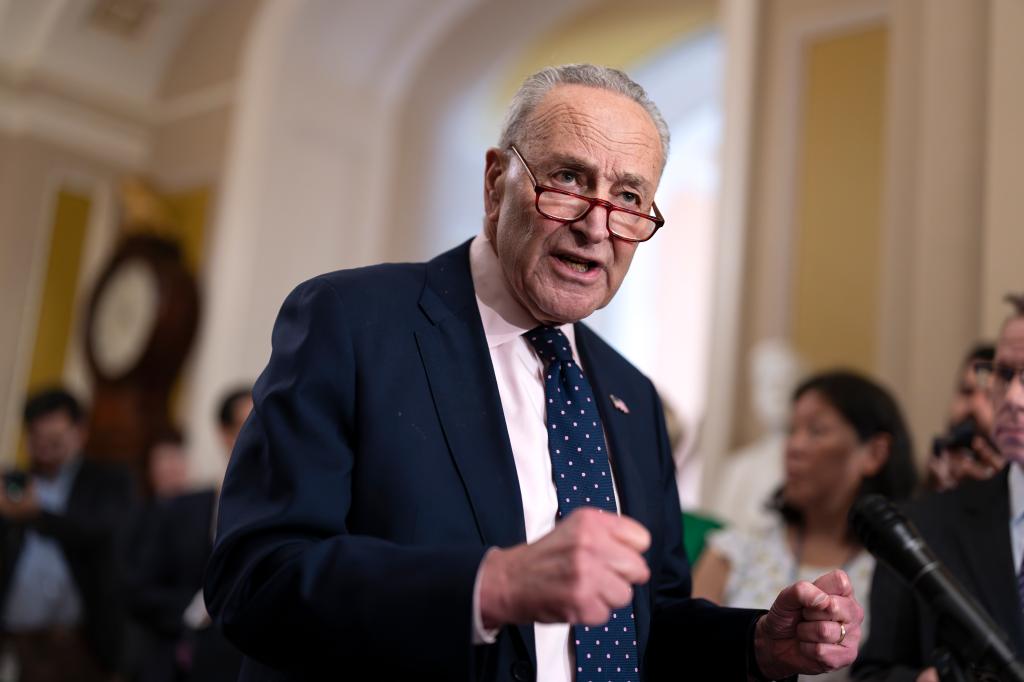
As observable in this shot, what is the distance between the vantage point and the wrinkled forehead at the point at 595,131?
4.78 feet

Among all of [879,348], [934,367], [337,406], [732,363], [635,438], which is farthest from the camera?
[732,363]

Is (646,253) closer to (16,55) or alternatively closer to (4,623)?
(16,55)

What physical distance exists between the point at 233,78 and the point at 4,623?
166 inches

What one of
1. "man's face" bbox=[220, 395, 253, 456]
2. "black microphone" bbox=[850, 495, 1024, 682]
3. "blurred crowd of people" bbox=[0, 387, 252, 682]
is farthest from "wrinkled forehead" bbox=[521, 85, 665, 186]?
Result: "man's face" bbox=[220, 395, 253, 456]

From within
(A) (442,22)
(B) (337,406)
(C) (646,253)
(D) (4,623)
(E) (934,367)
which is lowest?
(D) (4,623)

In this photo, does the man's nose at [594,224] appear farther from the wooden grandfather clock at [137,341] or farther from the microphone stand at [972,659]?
the wooden grandfather clock at [137,341]

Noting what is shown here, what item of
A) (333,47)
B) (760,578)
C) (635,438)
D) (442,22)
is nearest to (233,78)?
(333,47)

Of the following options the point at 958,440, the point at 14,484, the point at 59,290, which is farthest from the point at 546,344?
the point at 59,290

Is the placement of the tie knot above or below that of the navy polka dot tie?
above

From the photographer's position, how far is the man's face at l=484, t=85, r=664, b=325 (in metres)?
1.46

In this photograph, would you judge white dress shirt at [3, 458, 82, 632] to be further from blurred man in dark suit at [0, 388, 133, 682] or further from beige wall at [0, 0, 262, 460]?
beige wall at [0, 0, 262, 460]

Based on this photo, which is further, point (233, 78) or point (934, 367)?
point (233, 78)

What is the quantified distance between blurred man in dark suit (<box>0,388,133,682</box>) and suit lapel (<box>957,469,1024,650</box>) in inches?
135

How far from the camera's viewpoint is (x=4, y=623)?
15.1 ft
